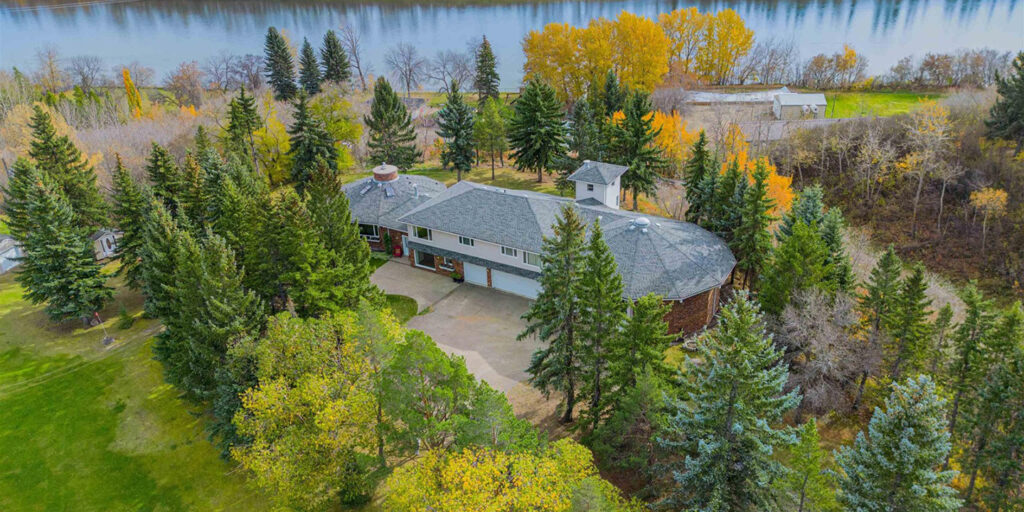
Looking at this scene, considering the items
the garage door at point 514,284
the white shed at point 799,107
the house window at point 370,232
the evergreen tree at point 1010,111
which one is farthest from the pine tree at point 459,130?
the evergreen tree at point 1010,111

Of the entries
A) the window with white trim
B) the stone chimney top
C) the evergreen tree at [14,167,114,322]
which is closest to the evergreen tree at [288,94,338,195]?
the stone chimney top

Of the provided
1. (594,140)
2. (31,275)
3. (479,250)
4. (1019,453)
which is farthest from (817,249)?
(31,275)

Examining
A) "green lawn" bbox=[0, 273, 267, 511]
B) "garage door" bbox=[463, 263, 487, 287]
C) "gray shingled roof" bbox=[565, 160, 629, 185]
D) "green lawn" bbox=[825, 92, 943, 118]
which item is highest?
"gray shingled roof" bbox=[565, 160, 629, 185]

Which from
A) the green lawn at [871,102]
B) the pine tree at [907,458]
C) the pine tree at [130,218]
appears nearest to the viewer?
the pine tree at [907,458]

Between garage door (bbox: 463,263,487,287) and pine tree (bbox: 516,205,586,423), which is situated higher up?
pine tree (bbox: 516,205,586,423)

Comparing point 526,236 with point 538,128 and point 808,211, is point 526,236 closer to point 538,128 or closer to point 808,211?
point 808,211

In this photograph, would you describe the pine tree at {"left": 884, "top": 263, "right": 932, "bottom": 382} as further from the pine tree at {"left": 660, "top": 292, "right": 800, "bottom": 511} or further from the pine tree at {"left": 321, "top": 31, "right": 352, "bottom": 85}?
the pine tree at {"left": 321, "top": 31, "right": 352, "bottom": 85}

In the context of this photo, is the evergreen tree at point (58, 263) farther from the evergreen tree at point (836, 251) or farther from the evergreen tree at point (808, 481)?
the evergreen tree at point (836, 251)
